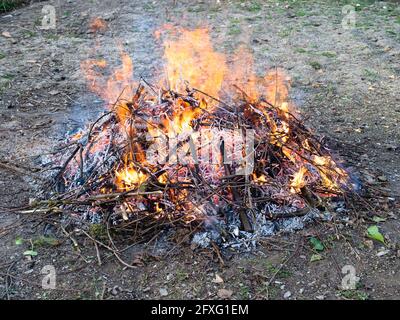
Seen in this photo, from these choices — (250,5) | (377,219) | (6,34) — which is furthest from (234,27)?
(377,219)

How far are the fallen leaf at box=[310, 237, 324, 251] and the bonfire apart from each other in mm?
300

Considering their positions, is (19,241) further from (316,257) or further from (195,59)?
(195,59)

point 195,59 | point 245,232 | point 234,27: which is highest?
point 234,27

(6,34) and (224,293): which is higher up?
(6,34)

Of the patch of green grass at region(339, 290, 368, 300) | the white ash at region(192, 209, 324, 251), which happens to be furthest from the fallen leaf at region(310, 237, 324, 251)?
the patch of green grass at region(339, 290, 368, 300)

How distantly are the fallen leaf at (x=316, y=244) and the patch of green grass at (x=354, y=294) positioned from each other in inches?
16.8

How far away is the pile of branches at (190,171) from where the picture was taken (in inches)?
156

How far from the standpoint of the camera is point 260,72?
23.0ft

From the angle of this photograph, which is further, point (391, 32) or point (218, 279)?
point (391, 32)

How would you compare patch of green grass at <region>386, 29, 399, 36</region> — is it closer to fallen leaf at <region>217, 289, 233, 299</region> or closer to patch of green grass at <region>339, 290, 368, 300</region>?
patch of green grass at <region>339, 290, 368, 300</region>

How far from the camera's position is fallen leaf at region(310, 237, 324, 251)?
375cm

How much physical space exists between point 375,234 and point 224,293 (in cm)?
138

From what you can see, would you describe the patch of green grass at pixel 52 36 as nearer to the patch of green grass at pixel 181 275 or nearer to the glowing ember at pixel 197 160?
the glowing ember at pixel 197 160
